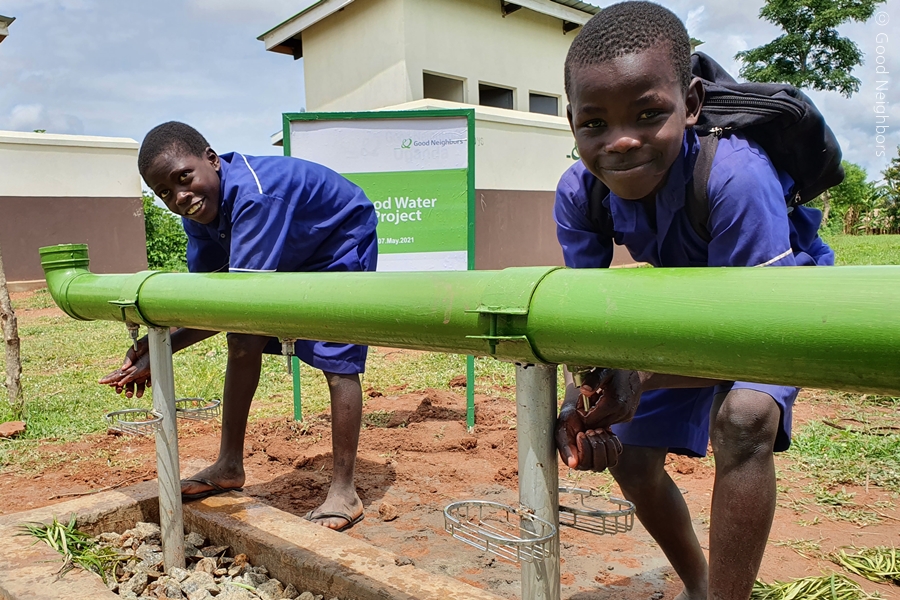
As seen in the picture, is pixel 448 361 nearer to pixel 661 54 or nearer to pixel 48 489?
pixel 48 489

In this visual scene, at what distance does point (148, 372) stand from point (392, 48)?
34.3 feet

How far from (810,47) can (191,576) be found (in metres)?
19.8

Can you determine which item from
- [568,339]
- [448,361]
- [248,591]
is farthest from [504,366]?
[568,339]

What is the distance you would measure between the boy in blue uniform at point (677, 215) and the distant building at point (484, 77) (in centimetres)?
937

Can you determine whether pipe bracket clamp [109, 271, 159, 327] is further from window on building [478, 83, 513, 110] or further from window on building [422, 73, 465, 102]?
window on building [478, 83, 513, 110]

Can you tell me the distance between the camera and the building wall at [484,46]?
39.2 feet

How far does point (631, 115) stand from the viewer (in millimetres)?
1480

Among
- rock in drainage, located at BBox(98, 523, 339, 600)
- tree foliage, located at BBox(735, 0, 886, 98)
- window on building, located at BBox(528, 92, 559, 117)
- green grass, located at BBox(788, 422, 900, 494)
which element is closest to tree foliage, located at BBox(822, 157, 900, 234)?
tree foliage, located at BBox(735, 0, 886, 98)

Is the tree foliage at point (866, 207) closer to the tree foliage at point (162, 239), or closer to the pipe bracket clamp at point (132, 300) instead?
the tree foliage at point (162, 239)

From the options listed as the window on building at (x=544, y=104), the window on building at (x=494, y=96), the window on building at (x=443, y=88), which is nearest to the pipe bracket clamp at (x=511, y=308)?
the window on building at (x=443, y=88)

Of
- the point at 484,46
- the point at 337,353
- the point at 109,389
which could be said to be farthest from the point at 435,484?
the point at 484,46

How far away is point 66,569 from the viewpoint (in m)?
2.08

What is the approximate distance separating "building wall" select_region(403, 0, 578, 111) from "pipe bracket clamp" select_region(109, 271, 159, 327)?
33.3 ft

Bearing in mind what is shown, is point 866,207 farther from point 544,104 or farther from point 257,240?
point 257,240
